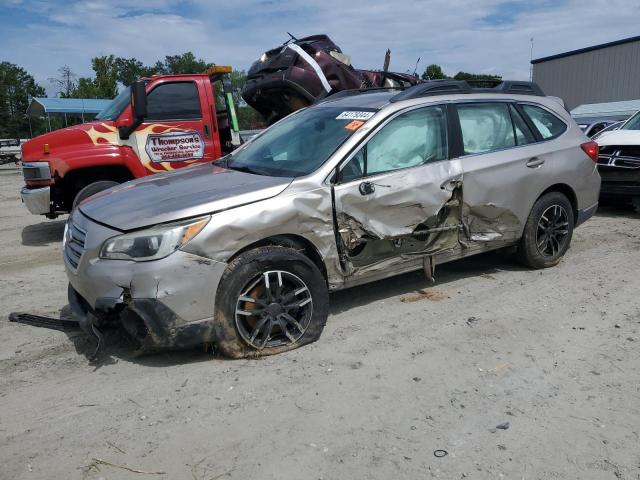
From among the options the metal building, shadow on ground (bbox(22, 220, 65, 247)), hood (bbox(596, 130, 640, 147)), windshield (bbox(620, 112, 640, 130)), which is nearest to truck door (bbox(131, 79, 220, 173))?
shadow on ground (bbox(22, 220, 65, 247))

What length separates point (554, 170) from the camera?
215 inches

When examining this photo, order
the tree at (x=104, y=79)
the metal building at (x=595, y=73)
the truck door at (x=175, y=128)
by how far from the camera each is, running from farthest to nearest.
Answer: the tree at (x=104, y=79) < the metal building at (x=595, y=73) < the truck door at (x=175, y=128)

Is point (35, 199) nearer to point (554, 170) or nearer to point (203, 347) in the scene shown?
point (203, 347)

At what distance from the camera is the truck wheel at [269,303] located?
3635 millimetres

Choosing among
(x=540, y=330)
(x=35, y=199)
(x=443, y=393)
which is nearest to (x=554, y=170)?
(x=540, y=330)

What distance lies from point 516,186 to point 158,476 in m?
3.98

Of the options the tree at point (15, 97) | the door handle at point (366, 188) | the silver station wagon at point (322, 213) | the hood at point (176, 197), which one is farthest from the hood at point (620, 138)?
the tree at point (15, 97)

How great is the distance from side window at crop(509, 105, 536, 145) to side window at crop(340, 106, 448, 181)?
0.95 metres

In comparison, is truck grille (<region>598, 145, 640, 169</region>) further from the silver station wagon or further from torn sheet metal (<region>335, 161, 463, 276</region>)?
torn sheet metal (<region>335, 161, 463, 276</region>)

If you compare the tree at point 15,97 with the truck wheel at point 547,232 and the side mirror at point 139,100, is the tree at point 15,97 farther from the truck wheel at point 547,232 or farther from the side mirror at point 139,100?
the truck wheel at point 547,232

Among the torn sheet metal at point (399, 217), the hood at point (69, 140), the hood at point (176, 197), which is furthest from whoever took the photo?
the hood at point (69, 140)

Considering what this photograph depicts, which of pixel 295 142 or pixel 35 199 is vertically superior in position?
pixel 295 142

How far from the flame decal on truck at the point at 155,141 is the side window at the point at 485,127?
400 cm

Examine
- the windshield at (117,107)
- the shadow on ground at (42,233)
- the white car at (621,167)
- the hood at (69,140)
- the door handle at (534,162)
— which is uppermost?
the windshield at (117,107)
